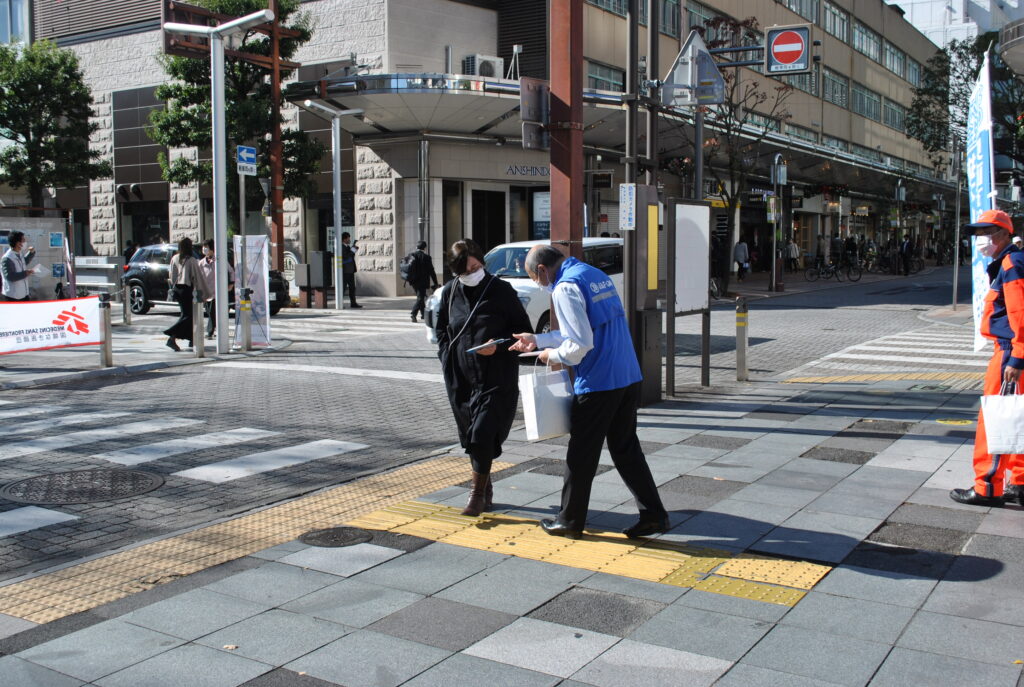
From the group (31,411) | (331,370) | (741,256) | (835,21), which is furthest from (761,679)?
(835,21)

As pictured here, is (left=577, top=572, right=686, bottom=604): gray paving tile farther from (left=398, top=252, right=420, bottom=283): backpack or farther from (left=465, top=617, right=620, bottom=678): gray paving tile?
(left=398, top=252, right=420, bottom=283): backpack

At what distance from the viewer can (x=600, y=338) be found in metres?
5.30

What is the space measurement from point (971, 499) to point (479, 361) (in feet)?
10.7

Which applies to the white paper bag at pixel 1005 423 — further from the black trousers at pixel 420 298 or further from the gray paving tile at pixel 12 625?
the black trousers at pixel 420 298

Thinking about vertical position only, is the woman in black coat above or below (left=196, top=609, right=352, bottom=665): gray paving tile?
above

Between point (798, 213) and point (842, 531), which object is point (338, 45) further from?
point (798, 213)

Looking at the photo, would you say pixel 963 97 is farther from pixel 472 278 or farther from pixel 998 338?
pixel 472 278

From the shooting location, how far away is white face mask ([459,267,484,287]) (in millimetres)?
5930

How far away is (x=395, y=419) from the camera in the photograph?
31.4ft

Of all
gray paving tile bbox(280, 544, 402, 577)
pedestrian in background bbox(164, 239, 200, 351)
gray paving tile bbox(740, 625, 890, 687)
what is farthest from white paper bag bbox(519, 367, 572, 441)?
pedestrian in background bbox(164, 239, 200, 351)

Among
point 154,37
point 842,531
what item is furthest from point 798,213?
point 842,531

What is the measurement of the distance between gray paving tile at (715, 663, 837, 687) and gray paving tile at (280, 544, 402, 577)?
2.11 meters

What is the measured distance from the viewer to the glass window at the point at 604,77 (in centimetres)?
3138

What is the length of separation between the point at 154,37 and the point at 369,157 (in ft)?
35.6
